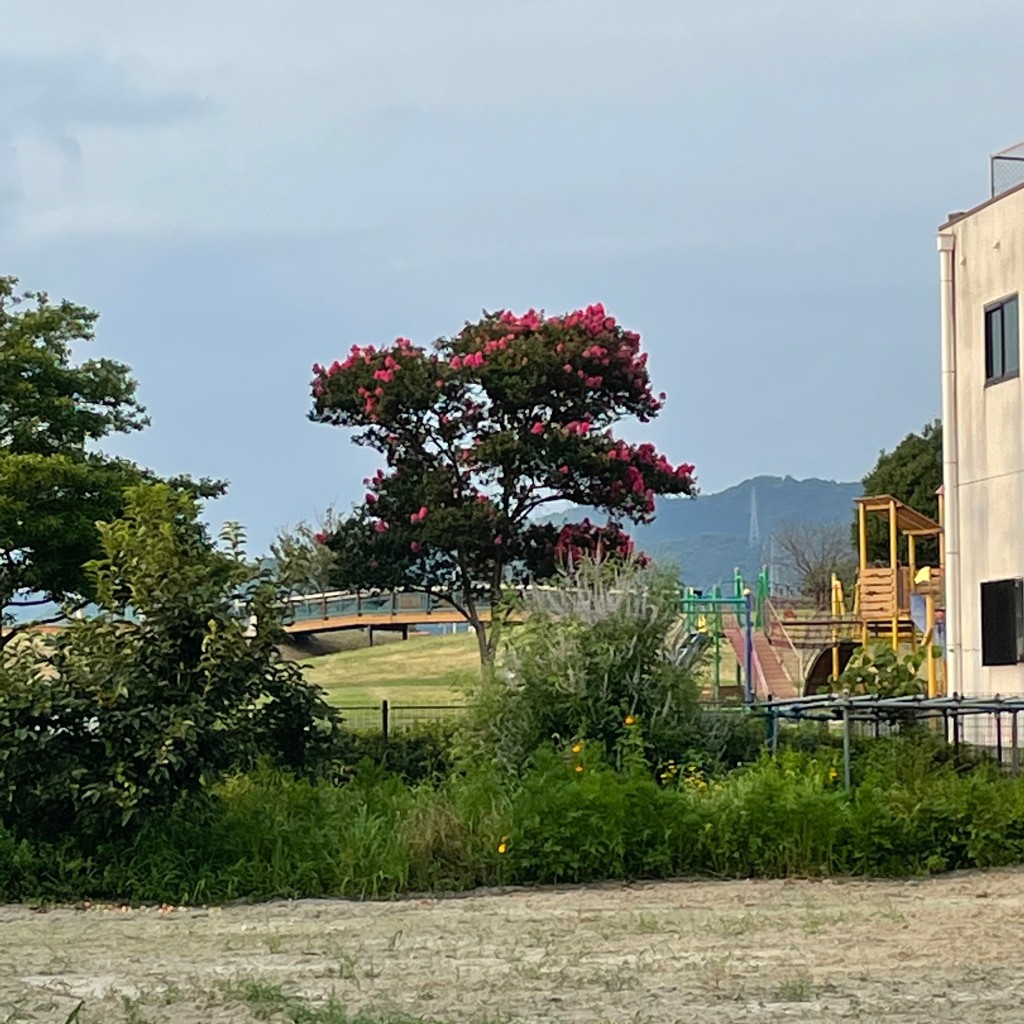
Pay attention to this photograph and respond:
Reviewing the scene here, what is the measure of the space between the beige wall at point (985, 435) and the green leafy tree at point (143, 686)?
10.7m

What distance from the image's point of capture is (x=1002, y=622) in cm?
2328

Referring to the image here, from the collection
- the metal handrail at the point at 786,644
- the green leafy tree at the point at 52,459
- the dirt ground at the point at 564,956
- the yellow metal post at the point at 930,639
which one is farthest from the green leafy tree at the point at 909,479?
the dirt ground at the point at 564,956

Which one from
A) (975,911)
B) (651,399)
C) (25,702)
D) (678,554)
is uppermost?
(651,399)

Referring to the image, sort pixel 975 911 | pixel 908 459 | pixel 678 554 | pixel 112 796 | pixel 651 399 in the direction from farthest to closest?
pixel 908 459, pixel 651 399, pixel 678 554, pixel 112 796, pixel 975 911

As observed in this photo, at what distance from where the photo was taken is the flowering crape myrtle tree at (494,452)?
34188 mm

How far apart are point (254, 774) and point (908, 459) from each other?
4852cm

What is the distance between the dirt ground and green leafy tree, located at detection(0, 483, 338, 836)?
3.68 ft

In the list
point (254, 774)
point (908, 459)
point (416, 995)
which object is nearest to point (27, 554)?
point (254, 774)

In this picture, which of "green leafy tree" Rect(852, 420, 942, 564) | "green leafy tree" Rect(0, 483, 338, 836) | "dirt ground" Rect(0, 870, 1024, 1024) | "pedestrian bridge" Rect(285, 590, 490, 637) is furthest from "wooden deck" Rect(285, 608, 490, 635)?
"dirt ground" Rect(0, 870, 1024, 1024)

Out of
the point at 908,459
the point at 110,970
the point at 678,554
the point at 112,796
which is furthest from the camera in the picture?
the point at 908,459

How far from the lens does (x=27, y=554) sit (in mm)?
26469

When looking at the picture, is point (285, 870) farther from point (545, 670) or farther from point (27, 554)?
point (27, 554)

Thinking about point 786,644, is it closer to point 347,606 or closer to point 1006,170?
point 1006,170

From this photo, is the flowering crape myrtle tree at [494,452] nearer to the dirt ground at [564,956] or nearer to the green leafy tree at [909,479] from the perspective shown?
the dirt ground at [564,956]
